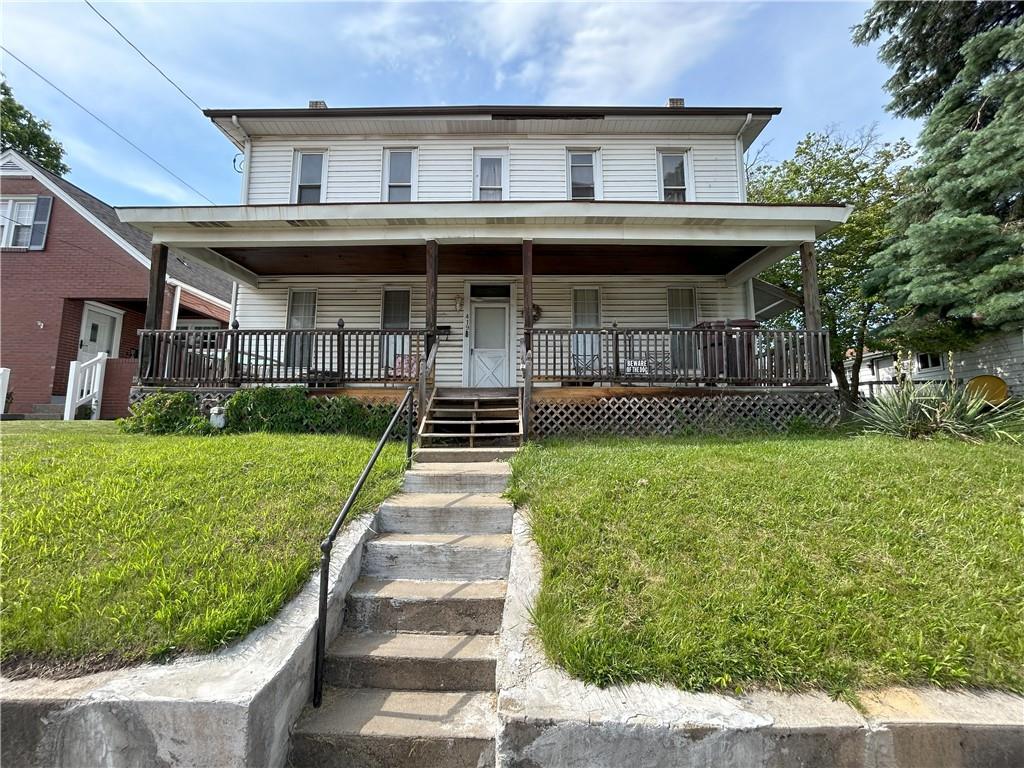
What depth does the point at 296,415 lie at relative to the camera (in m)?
7.14

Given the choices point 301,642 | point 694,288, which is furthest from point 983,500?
A: point 694,288

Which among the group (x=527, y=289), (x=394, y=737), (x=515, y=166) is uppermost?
(x=515, y=166)

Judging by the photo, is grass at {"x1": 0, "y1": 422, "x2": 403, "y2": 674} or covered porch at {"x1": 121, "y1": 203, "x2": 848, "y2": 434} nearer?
grass at {"x1": 0, "y1": 422, "x2": 403, "y2": 674}

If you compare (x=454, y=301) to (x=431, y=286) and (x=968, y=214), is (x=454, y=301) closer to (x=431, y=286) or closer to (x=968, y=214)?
(x=431, y=286)

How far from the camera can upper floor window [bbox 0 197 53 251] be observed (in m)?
12.2

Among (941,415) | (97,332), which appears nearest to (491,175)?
(941,415)

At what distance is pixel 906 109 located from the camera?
10.6m

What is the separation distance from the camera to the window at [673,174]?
10414mm

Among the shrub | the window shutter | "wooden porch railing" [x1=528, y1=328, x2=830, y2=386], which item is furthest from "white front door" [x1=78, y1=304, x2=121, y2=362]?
"wooden porch railing" [x1=528, y1=328, x2=830, y2=386]

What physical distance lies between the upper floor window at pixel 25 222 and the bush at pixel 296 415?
10690mm

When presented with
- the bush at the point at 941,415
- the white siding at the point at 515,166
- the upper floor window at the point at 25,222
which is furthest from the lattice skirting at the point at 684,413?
the upper floor window at the point at 25,222

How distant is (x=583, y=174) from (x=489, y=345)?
4654 mm

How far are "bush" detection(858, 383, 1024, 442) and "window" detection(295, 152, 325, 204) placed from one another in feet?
38.0

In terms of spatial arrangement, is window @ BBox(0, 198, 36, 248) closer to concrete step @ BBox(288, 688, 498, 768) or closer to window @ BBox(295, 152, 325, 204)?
window @ BBox(295, 152, 325, 204)
